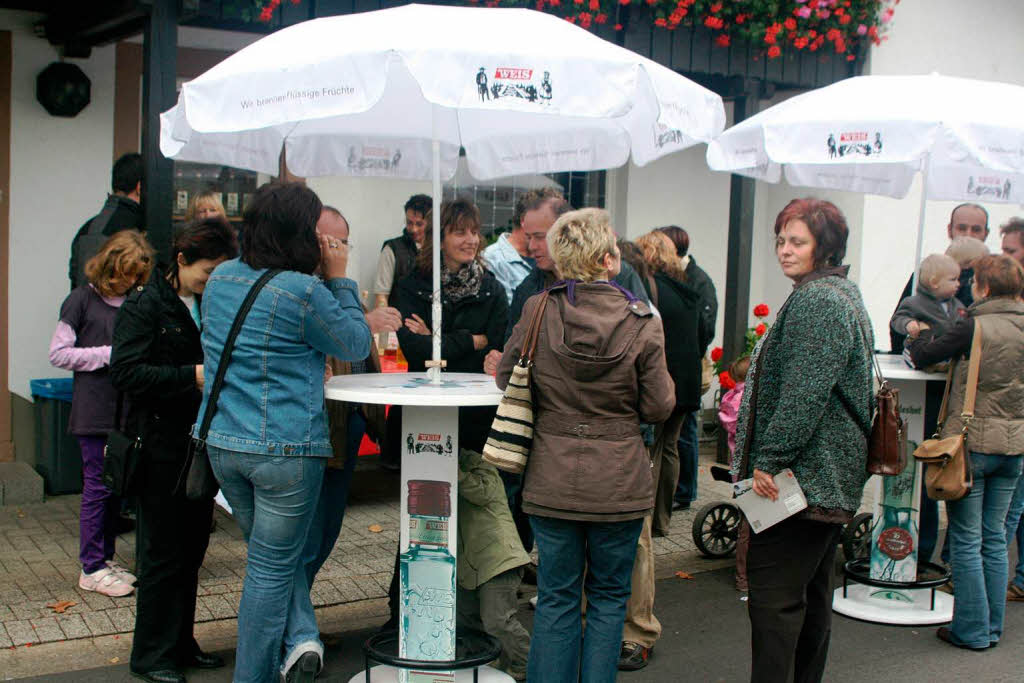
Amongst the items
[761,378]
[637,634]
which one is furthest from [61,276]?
[761,378]

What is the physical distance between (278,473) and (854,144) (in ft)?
11.3

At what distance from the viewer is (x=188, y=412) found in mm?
4273

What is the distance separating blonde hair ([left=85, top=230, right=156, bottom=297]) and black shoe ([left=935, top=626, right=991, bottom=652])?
167 inches

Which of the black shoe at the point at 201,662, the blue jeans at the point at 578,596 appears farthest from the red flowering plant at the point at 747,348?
the black shoe at the point at 201,662

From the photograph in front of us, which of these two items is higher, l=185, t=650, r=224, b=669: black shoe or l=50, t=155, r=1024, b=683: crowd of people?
l=50, t=155, r=1024, b=683: crowd of people

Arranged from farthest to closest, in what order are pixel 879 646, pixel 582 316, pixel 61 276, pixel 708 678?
pixel 61 276, pixel 879 646, pixel 708 678, pixel 582 316

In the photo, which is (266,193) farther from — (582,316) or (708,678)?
(708,678)

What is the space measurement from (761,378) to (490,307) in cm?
170

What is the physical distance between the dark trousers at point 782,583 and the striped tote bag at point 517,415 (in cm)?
90

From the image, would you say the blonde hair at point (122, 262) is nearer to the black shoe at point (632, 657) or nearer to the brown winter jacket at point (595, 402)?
the brown winter jacket at point (595, 402)

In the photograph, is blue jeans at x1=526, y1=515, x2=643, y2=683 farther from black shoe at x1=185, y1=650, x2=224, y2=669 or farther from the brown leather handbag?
the brown leather handbag

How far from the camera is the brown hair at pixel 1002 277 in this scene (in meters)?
4.96

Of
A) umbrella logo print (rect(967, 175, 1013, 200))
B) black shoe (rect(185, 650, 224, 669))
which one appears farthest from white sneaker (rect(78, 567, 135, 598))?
umbrella logo print (rect(967, 175, 1013, 200))

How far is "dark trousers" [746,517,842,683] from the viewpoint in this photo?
378cm
